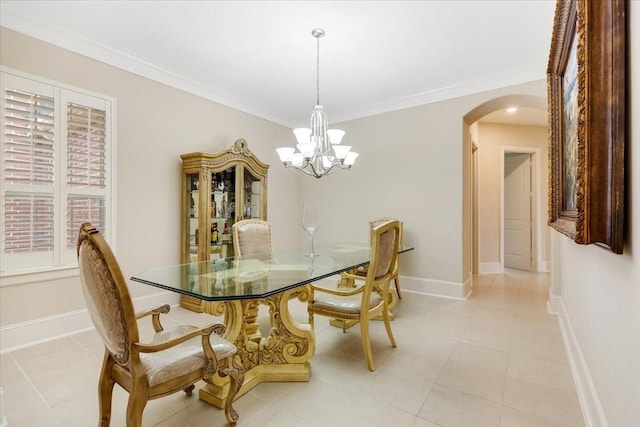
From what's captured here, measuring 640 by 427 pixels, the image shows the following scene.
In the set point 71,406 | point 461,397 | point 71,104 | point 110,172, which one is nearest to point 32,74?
point 71,104

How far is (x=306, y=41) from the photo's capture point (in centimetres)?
280

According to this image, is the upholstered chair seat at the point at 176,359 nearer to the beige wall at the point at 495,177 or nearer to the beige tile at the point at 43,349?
the beige tile at the point at 43,349

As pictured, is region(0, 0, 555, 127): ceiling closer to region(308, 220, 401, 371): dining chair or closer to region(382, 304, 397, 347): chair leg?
region(308, 220, 401, 371): dining chair

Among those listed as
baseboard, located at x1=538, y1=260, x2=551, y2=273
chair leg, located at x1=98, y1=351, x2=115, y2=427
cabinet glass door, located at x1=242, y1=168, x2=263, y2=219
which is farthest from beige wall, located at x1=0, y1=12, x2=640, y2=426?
baseboard, located at x1=538, y1=260, x2=551, y2=273

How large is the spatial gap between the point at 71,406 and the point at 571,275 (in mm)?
3496

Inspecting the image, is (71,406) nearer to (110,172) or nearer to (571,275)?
(110,172)

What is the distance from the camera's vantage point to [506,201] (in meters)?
6.10

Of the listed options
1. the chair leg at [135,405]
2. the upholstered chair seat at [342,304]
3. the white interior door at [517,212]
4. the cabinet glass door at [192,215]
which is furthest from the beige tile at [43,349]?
the white interior door at [517,212]

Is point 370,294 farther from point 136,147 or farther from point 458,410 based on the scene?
point 136,147

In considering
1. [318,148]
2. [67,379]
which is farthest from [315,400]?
[318,148]

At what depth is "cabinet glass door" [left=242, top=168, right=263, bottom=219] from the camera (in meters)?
4.05

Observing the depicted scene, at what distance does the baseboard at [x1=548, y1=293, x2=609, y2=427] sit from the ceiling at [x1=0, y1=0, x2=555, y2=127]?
2.53 m

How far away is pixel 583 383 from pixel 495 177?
4.49m

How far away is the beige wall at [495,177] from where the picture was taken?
553 centimetres
